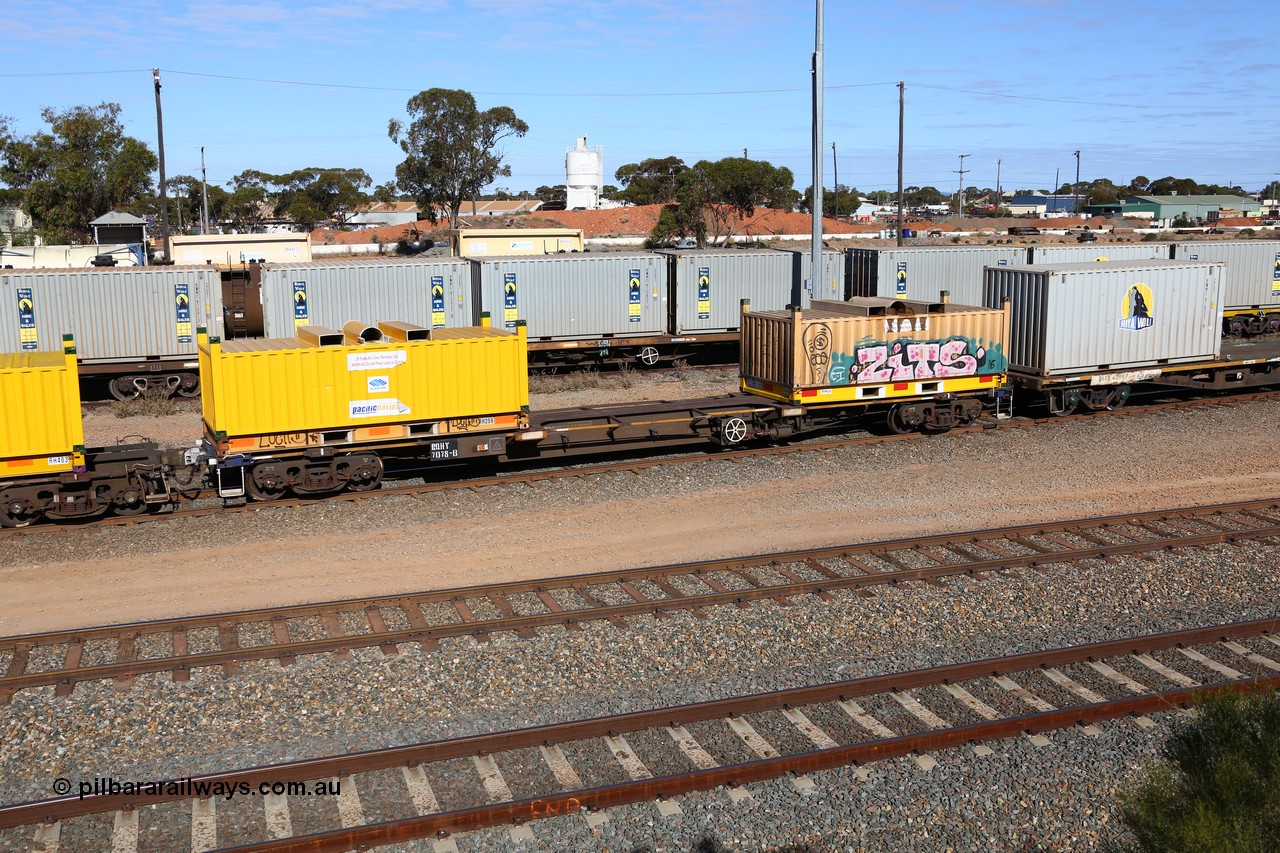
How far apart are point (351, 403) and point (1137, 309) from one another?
15.6m

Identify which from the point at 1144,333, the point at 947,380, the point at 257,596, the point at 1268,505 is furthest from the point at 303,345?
the point at 1144,333

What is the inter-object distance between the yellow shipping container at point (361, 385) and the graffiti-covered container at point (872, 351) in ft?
15.7

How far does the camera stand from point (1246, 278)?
35.1 meters

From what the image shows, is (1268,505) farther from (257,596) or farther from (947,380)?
(257,596)

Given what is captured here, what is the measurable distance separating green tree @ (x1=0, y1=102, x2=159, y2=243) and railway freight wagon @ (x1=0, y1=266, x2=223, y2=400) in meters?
42.2

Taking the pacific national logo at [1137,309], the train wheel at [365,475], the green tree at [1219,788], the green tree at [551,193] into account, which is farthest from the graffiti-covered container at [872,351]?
the green tree at [551,193]

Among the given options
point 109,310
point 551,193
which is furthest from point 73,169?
point 551,193

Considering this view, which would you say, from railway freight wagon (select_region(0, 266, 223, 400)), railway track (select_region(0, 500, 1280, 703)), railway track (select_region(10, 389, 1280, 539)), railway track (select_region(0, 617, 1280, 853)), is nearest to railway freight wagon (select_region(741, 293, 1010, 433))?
railway track (select_region(10, 389, 1280, 539))

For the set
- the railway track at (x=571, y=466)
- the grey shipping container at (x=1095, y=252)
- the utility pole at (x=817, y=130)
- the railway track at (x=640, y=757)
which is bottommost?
the railway track at (x=640, y=757)

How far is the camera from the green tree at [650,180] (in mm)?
105562

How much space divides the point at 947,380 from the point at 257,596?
12965mm

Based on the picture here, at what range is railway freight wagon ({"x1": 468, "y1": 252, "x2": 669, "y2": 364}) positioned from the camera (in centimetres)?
2809

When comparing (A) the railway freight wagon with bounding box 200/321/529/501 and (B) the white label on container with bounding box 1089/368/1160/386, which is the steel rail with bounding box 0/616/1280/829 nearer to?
(A) the railway freight wagon with bounding box 200/321/529/501

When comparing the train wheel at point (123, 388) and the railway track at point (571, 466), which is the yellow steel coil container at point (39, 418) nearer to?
the railway track at point (571, 466)
